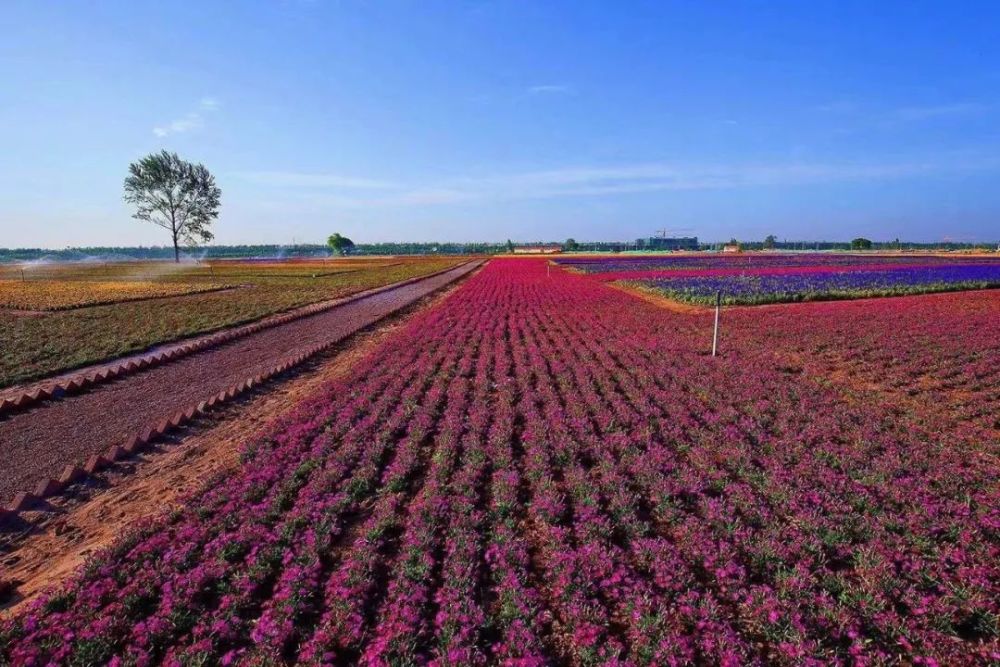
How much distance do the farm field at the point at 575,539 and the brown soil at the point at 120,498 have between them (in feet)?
1.88

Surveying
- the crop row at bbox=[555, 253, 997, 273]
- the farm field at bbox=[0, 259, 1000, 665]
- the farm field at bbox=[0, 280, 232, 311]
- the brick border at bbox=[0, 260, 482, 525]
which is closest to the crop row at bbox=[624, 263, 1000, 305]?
the crop row at bbox=[555, 253, 997, 273]

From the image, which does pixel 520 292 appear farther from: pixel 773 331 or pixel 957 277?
pixel 957 277

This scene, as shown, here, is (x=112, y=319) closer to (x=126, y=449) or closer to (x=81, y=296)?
(x=81, y=296)

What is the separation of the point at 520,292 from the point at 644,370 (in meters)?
24.2

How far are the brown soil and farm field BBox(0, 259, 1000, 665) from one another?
57 centimetres

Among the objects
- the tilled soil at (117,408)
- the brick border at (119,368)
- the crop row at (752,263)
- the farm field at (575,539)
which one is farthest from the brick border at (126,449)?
the crop row at (752,263)

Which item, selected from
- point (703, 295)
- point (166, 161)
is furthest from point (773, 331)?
point (166, 161)

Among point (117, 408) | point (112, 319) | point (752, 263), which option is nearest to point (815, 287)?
point (117, 408)

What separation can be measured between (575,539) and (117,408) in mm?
10974

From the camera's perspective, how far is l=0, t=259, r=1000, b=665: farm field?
13.2 feet

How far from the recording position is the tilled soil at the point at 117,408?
805 centimetres

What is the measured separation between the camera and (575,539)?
5551 mm

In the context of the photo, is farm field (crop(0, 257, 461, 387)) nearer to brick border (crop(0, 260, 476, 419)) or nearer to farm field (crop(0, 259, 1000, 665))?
brick border (crop(0, 260, 476, 419))

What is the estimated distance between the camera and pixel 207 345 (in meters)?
17.1
